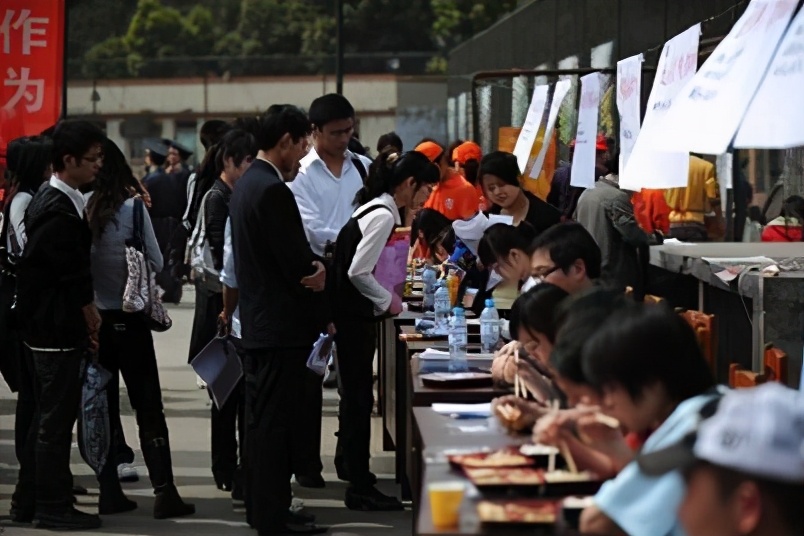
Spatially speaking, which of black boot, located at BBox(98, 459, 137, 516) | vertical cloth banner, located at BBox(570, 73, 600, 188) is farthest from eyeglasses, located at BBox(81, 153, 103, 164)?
vertical cloth banner, located at BBox(570, 73, 600, 188)

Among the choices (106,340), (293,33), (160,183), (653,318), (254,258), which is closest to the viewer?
(653,318)

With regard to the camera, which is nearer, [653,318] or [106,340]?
[653,318]

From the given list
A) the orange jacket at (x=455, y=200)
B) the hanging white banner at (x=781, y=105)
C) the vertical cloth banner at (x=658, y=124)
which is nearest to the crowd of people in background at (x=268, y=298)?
the vertical cloth banner at (x=658, y=124)

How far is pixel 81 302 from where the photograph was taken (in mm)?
7418

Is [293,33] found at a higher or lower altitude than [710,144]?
higher

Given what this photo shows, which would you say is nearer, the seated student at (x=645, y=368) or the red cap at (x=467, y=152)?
the seated student at (x=645, y=368)

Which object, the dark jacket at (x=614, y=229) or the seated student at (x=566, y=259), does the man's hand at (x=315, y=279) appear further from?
the dark jacket at (x=614, y=229)

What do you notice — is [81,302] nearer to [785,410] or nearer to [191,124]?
[785,410]

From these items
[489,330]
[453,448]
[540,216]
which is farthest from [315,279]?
[453,448]

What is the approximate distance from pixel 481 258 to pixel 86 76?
27546mm

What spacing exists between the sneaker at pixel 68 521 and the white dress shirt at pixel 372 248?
6.11 ft

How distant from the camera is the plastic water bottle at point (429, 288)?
960cm

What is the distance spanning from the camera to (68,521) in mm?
7598

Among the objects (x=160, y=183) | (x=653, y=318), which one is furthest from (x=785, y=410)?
Answer: (x=160, y=183)
